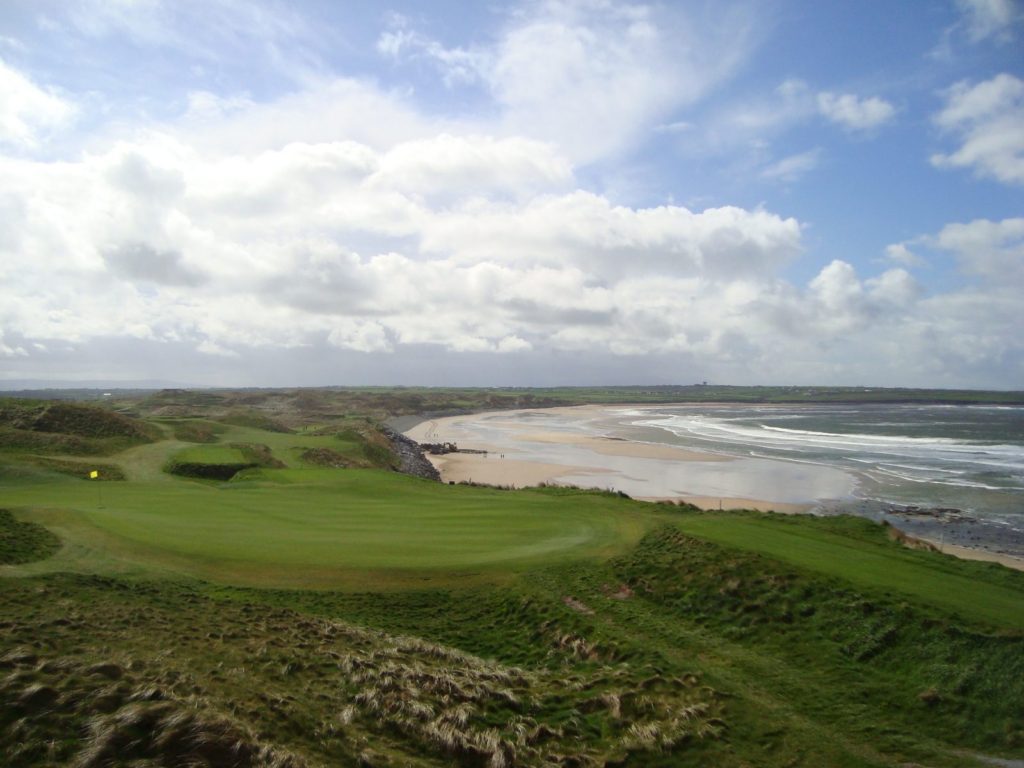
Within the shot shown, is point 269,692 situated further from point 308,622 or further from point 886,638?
point 886,638

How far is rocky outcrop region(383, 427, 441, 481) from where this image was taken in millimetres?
49625

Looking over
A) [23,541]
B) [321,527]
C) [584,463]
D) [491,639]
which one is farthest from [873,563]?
[584,463]

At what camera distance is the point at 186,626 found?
39.3 ft

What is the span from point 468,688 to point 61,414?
43.9 metres

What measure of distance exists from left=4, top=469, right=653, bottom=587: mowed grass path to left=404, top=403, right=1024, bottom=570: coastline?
40.7 feet

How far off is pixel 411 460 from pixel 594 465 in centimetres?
1703

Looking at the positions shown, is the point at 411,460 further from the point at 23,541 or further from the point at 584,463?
the point at 23,541

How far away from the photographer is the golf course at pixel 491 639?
8.30m

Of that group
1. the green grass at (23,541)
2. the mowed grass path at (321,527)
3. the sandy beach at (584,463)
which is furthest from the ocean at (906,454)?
the green grass at (23,541)

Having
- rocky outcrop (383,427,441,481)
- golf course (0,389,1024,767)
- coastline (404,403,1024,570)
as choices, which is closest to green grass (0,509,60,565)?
golf course (0,389,1024,767)

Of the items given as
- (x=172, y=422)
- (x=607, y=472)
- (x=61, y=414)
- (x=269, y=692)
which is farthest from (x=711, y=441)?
(x=269, y=692)

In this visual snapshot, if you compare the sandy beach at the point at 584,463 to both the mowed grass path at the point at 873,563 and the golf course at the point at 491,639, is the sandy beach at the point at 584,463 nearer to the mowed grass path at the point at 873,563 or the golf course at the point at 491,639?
the mowed grass path at the point at 873,563

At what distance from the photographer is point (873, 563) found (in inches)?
636

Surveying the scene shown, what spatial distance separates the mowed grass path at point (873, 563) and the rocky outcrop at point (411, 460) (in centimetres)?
3012
